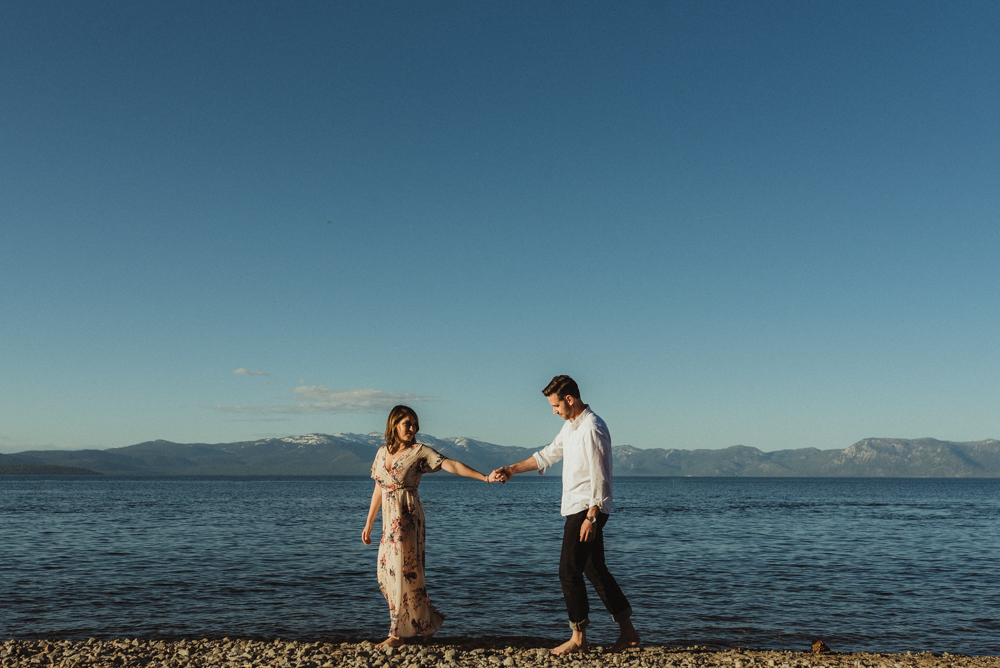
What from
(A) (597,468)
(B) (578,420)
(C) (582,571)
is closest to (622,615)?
(C) (582,571)

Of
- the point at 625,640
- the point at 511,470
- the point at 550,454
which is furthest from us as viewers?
the point at 625,640

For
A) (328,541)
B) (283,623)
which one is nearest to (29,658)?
(283,623)

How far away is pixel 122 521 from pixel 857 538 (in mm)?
36569

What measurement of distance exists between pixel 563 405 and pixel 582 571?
5.24ft

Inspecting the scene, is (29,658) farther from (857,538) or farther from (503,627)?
(857,538)

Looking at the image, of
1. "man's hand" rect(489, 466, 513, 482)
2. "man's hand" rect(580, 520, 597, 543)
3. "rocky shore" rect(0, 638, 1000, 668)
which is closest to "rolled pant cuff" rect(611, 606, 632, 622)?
"rocky shore" rect(0, 638, 1000, 668)

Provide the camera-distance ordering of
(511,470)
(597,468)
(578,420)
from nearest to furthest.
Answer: (597,468)
(578,420)
(511,470)

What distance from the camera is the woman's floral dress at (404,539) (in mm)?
6684

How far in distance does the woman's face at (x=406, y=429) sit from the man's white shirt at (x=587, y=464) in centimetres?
146

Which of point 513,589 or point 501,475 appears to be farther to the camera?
point 513,589

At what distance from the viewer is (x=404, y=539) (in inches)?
269

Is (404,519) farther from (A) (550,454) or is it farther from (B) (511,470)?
(A) (550,454)

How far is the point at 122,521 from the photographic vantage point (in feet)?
121

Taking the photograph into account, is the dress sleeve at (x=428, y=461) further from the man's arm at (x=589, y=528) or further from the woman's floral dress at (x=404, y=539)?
the man's arm at (x=589, y=528)
